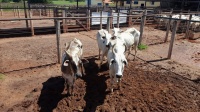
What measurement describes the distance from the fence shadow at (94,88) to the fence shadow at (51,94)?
30.6 inches

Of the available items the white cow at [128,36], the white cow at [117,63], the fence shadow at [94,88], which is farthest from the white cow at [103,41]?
the white cow at [117,63]

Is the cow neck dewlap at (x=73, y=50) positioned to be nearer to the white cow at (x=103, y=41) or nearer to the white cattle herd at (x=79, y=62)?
the white cattle herd at (x=79, y=62)

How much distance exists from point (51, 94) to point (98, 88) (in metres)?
1.40

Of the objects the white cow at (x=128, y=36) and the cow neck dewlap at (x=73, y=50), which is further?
the white cow at (x=128, y=36)

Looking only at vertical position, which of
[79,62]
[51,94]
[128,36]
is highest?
[128,36]

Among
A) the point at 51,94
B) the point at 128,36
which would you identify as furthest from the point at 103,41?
the point at 51,94

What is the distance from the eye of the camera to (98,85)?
19.4 ft

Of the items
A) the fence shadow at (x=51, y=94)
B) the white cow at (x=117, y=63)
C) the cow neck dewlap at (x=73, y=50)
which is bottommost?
the fence shadow at (x=51, y=94)

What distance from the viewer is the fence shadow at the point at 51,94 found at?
15.8 ft

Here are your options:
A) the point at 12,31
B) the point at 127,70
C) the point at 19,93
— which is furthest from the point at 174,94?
the point at 12,31

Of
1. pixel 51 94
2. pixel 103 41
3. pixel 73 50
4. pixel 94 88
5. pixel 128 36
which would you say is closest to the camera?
pixel 51 94

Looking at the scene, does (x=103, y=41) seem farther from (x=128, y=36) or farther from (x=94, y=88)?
(x=94, y=88)

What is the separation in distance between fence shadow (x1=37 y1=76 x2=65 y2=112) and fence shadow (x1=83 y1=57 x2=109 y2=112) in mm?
777

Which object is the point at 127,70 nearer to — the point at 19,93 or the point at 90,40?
the point at 19,93
